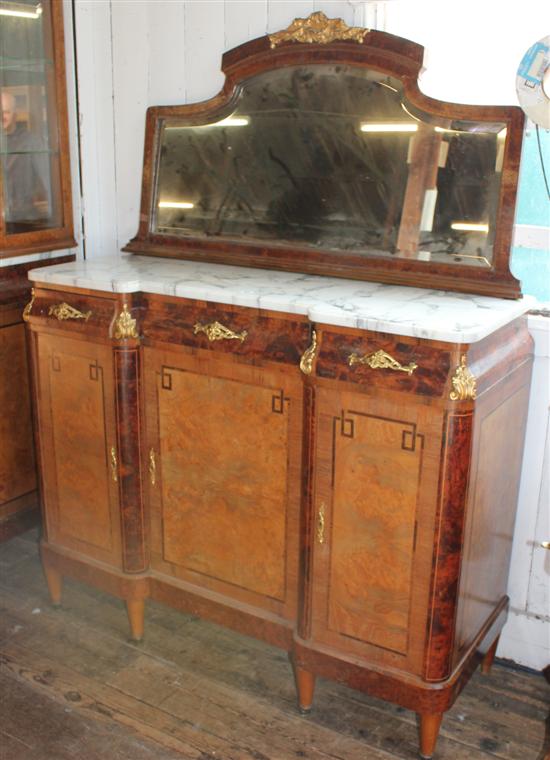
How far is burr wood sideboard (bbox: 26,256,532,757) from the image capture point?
6.41 feet

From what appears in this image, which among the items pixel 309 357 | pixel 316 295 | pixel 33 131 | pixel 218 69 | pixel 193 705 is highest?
pixel 218 69

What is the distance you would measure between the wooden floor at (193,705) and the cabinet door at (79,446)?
0.99 feet

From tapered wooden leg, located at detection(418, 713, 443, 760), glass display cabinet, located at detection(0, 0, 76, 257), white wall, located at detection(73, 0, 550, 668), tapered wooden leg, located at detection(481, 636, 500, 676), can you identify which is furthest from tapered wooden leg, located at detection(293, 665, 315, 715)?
glass display cabinet, located at detection(0, 0, 76, 257)

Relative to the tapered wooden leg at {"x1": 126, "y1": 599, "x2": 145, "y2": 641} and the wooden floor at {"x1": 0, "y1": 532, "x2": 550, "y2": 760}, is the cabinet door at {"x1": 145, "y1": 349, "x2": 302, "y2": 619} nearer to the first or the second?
the tapered wooden leg at {"x1": 126, "y1": 599, "x2": 145, "y2": 641}

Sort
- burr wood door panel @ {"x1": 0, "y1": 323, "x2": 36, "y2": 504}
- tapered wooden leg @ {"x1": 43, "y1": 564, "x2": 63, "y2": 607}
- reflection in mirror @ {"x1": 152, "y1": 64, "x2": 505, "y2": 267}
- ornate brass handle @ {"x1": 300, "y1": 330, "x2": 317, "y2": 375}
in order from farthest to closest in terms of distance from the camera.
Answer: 1. burr wood door panel @ {"x1": 0, "y1": 323, "x2": 36, "y2": 504}
2. tapered wooden leg @ {"x1": 43, "y1": 564, "x2": 63, "y2": 607}
3. reflection in mirror @ {"x1": 152, "y1": 64, "x2": 505, "y2": 267}
4. ornate brass handle @ {"x1": 300, "y1": 330, "x2": 317, "y2": 375}

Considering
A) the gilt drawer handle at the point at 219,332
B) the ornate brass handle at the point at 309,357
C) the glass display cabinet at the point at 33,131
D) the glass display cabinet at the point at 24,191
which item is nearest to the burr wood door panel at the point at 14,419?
the glass display cabinet at the point at 24,191

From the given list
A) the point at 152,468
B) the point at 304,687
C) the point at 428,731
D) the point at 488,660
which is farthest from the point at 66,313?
the point at 488,660

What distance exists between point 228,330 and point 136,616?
3.33ft

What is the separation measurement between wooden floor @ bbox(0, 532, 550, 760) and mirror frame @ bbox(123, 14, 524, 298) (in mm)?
1211

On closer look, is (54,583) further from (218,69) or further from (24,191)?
(218,69)

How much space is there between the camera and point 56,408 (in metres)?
2.59

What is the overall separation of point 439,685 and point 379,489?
0.54m

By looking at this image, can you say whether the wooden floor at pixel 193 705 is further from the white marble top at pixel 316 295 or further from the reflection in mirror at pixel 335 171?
the reflection in mirror at pixel 335 171

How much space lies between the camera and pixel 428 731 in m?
2.11
